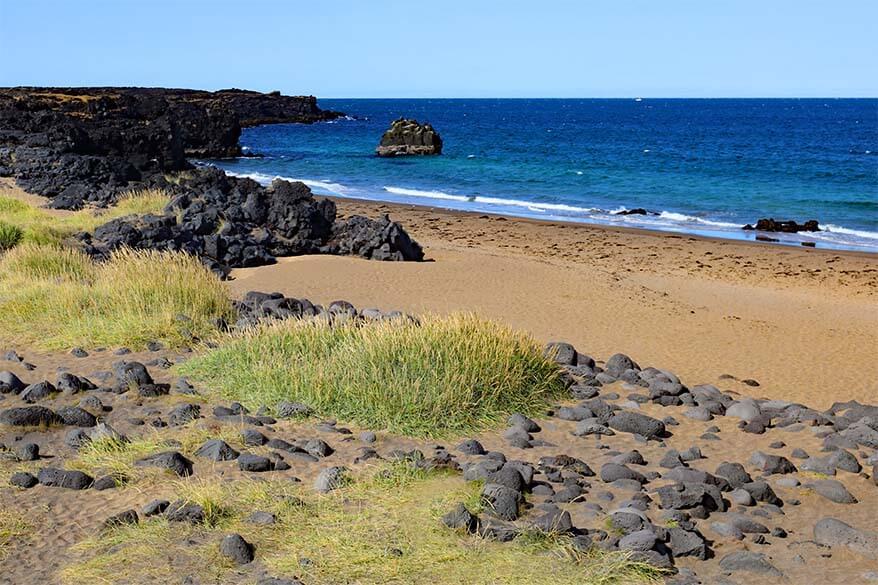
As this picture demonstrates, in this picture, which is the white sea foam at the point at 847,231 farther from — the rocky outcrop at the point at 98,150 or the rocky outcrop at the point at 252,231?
the rocky outcrop at the point at 98,150

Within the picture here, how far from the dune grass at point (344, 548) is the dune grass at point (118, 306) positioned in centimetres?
499

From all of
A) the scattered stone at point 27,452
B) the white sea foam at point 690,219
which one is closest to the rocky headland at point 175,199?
the scattered stone at point 27,452

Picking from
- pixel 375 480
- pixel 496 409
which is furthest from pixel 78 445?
pixel 496 409

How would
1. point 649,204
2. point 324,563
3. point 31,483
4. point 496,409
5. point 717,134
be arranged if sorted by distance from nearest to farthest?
point 324,563 < point 31,483 < point 496,409 < point 649,204 < point 717,134

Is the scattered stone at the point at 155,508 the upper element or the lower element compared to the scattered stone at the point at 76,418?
upper

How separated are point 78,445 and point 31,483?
3.07 feet

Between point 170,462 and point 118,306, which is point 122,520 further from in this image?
point 118,306

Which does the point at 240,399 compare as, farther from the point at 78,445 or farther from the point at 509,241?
the point at 509,241

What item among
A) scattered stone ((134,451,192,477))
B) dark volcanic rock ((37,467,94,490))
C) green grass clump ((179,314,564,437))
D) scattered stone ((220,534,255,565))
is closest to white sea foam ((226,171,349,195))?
green grass clump ((179,314,564,437))

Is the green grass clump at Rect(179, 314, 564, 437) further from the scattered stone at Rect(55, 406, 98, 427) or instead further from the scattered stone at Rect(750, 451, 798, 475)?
the scattered stone at Rect(750, 451, 798, 475)

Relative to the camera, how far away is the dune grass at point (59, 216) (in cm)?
1847

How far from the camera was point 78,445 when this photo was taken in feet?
25.9

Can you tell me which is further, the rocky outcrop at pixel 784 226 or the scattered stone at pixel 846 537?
the rocky outcrop at pixel 784 226

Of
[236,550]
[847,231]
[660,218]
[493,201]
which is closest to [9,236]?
[236,550]
